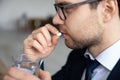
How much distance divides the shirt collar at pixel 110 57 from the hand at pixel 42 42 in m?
0.25

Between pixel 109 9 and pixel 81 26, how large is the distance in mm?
155

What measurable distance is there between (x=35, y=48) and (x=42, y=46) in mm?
39

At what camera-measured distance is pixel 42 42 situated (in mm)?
1408

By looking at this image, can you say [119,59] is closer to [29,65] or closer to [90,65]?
[90,65]

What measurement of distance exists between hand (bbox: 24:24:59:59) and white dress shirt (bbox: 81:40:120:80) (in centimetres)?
25

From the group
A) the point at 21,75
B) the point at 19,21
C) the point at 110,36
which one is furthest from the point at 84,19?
the point at 19,21

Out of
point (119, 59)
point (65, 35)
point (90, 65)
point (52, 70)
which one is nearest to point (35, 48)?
point (65, 35)

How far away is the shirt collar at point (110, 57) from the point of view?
1.30 m

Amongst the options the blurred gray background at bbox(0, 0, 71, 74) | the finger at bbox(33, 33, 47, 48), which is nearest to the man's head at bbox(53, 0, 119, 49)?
the finger at bbox(33, 33, 47, 48)

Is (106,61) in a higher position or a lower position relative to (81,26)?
lower

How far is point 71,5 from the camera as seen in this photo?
1.32 meters

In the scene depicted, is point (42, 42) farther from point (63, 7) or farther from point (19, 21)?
point (19, 21)

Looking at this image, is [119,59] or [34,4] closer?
[119,59]

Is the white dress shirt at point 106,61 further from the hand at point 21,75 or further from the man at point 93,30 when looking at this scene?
the hand at point 21,75
